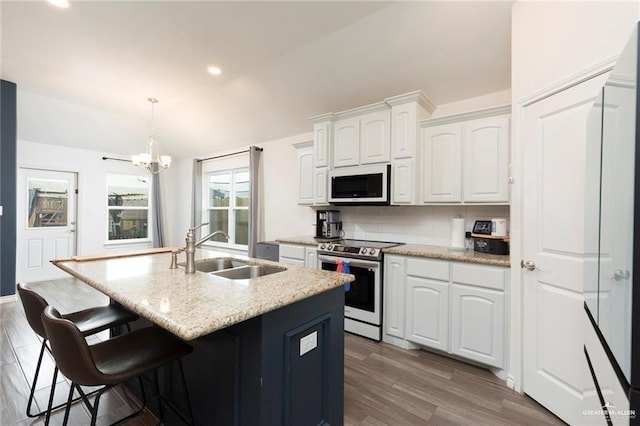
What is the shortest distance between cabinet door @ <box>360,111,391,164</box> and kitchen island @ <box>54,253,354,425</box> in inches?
72.4

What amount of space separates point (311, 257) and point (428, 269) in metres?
1.36

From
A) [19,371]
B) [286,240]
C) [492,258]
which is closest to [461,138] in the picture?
Result: [492,258]

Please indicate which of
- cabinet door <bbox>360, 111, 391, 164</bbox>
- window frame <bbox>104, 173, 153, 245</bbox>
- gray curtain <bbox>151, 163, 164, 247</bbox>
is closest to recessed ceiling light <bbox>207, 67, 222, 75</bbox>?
cabinet door <bbox>360, 111, 391, 164</bbox>

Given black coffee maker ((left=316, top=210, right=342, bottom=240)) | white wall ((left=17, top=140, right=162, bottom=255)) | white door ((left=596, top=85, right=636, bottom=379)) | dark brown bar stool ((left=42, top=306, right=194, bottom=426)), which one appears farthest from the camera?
white wall ((left=17, top=140, right=162, bottom=255))

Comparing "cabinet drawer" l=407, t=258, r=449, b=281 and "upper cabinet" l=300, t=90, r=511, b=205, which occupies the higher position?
"upper cabinet" l=300, t=90, r=511, b=205

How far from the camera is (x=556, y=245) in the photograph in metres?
1.77

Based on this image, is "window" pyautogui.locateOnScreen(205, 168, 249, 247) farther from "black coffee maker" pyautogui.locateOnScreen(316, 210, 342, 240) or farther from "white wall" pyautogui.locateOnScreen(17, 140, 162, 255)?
"black coffee maker" pyautogui.locateOnScreen(316, 210, 342, 240)

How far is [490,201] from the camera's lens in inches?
97.8

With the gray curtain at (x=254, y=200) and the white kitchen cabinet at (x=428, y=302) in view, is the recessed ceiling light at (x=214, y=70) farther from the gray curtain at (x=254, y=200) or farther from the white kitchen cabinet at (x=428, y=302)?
the white kitchen cabinet at (x=428, y=302)

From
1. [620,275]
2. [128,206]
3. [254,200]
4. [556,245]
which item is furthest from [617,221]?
[128,206]

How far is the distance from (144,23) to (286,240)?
263cm

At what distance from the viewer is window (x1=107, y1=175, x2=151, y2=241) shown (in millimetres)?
5785

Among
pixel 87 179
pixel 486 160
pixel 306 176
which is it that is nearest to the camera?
pixel 486 160

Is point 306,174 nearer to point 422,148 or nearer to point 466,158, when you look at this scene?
point 422,148
